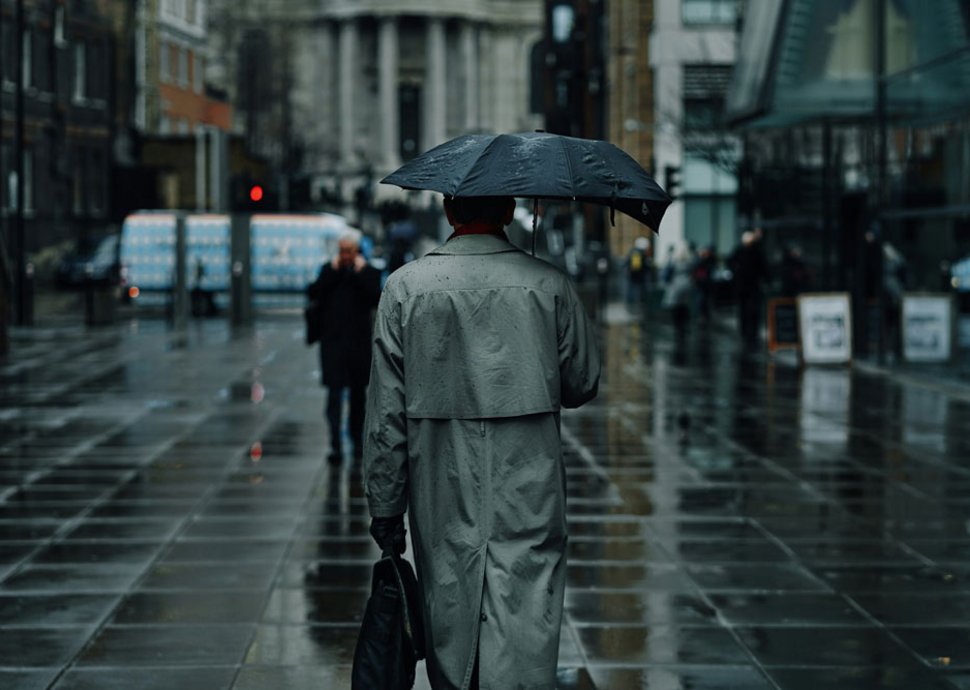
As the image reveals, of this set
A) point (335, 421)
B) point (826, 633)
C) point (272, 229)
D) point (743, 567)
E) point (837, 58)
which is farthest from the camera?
point (272, 229)

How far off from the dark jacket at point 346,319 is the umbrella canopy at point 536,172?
8.27 metres

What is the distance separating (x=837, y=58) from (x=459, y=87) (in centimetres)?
11630

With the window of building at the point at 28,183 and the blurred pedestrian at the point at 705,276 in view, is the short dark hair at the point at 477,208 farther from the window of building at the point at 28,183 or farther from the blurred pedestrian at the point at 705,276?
the window of building at the point at 28,183

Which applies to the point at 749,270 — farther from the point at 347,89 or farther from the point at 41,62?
the point at 347,89

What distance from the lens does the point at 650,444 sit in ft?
50.4

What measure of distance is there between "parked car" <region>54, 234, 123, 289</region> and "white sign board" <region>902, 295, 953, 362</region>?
3116cm

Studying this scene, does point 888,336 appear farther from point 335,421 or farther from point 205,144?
point 205,144

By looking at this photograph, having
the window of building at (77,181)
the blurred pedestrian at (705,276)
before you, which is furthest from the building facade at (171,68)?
the blurred pedestrian at (705,276)

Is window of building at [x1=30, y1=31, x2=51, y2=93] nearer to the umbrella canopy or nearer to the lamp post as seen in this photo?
the lamp post

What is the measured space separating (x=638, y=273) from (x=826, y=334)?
64.2ft

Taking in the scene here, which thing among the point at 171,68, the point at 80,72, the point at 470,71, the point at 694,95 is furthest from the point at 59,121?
the point at 470,71

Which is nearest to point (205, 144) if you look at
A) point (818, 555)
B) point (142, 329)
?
point (142, 329)

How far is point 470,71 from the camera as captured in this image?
464 ft

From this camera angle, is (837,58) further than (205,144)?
No
